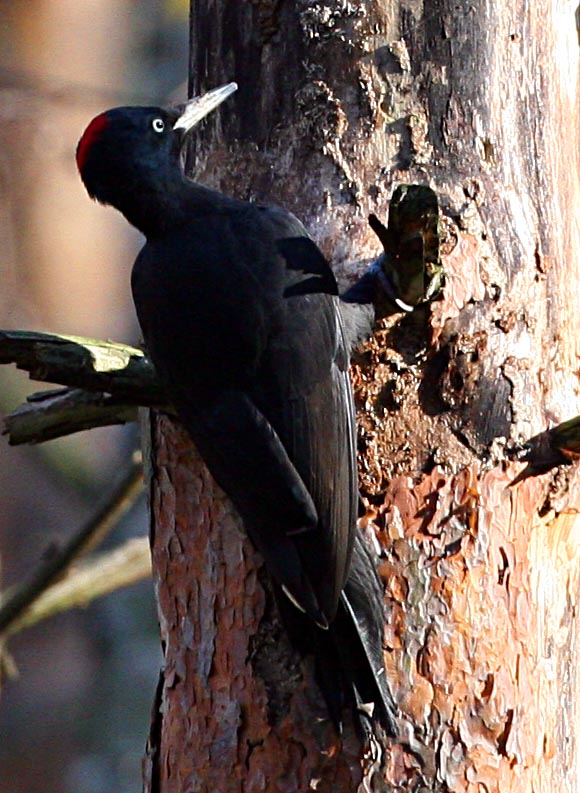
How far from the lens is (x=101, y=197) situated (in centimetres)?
321

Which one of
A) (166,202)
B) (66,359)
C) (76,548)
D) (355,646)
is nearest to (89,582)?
(76,548)

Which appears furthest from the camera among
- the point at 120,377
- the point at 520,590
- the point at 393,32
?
the point at 393,32

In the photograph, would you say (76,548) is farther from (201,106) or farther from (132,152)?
(201,106)

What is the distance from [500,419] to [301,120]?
0.77 m

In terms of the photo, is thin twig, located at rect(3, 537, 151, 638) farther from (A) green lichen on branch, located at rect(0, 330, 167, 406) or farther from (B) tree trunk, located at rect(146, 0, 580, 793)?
(A) green lichen on branch, located at rect(0, 330, 167, 406)

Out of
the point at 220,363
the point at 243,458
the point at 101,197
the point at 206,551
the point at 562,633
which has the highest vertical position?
the point at 101,197

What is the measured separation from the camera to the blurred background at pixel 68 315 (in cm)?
599

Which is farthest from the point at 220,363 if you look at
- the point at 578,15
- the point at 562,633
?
the point at 578,15

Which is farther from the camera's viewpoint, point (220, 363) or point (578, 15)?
point (578, 15)

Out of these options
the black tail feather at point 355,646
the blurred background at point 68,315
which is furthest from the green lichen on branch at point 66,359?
the blurred background at point 68,315

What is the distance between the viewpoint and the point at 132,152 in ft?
10.3

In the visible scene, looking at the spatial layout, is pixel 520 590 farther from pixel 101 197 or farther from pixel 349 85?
pixel 101 197

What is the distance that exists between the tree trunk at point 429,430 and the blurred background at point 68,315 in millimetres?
2919

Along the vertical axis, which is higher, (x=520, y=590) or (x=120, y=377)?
(x=120, y=377)
